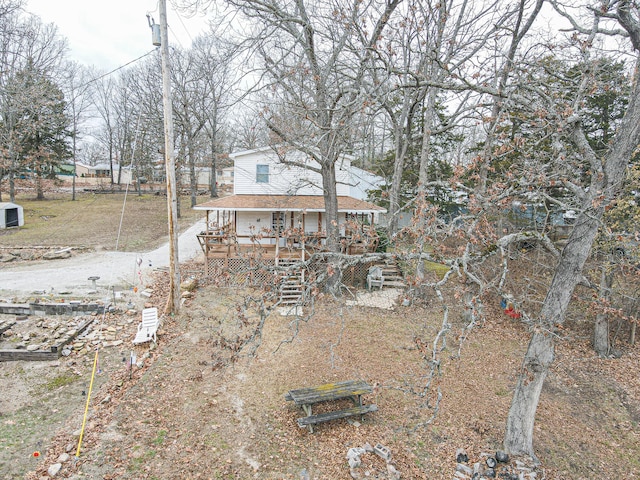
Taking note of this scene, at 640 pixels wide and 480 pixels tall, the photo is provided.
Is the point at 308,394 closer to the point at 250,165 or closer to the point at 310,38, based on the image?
the point at 310,38

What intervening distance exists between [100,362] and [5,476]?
359 cm

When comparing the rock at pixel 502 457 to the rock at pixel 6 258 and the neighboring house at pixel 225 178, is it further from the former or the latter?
the neighboring house at pixel 225 178

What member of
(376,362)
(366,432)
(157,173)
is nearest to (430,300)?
(376,362)

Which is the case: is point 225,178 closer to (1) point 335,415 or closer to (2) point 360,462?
(1) point 335,415

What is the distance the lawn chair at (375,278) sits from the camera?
49.9 feet

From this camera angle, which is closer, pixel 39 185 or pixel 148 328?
pixel 148 328

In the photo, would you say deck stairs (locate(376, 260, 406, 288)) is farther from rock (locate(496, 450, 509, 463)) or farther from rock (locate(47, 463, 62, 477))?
rock (locate(47, 463, 62, 477))

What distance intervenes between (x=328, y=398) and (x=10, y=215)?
27.0 metres

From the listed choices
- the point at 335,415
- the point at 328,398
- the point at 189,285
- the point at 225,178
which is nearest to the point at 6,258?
the point at 189,285

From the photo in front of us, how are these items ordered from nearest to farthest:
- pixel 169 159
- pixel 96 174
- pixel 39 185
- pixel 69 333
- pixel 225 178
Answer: pixel 69 333 → pixel 169 159 → pixel 39 185 → pixel 96 174 → pixel 225 178

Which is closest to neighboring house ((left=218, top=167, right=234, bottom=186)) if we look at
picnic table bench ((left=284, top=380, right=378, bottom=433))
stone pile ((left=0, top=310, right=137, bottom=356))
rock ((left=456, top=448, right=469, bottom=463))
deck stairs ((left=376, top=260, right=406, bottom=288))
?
deck stairs ((left=376, top=260, right=406, bottom=288))

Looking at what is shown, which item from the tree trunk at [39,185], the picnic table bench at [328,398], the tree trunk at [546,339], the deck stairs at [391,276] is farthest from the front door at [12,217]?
the tree trunk at [546,339]

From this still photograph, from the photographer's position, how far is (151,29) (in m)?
10.2

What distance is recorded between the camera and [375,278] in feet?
50.7
